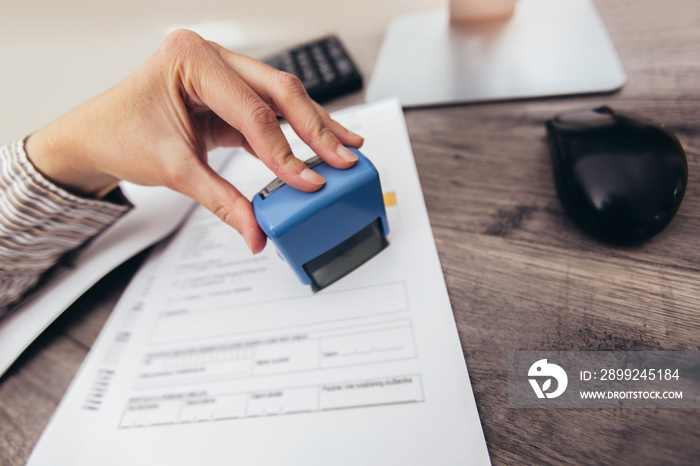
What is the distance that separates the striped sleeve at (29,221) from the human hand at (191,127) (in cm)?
3

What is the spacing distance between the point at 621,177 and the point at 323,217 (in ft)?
0.82

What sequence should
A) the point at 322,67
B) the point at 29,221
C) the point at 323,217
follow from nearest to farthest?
the point at 323,217 → the point at 29,221 → the point at 322,67

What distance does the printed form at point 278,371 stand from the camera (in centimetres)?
25

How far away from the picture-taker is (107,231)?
0.44m

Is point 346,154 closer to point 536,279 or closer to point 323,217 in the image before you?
point 323,217

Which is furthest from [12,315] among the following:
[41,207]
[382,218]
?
[382,218]

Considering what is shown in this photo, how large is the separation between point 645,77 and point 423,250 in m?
0.35

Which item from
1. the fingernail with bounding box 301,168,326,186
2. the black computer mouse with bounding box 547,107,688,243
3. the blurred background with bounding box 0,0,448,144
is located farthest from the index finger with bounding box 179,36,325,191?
the blurred background with bounding box 0,0,448,144

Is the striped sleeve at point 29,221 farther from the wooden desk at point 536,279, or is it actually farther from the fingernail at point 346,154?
the fingernail at point 346,154

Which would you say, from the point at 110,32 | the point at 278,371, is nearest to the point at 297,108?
the point at 278,371

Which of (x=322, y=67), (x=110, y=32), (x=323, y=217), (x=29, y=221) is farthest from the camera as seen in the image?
(x=110, y=32)

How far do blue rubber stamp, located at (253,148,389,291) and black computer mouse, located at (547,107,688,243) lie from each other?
0.17 meters

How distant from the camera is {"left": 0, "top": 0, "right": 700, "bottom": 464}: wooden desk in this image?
23cm

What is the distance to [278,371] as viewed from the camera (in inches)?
11.5
